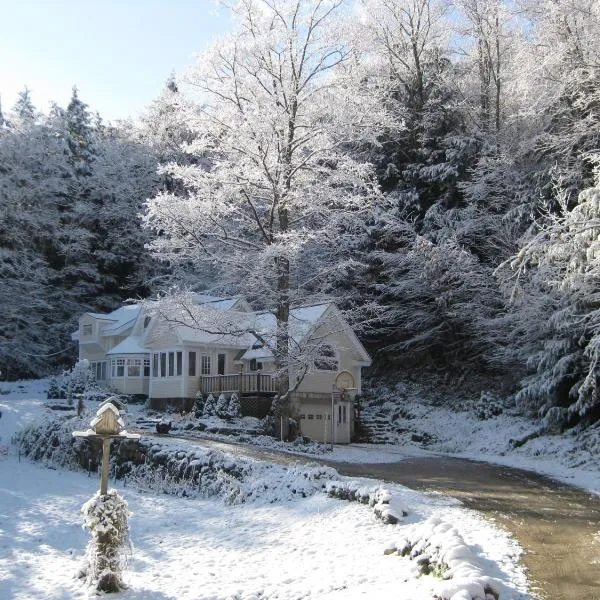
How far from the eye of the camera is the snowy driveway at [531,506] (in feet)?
Answer: 22.1

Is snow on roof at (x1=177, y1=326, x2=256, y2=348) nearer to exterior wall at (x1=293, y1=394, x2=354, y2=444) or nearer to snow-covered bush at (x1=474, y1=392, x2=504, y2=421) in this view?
exterior wall at (x1=293, y1=394, x2=354, y2=444)

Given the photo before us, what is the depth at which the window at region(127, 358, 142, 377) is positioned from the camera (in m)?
31.7

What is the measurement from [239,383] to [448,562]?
19.7m

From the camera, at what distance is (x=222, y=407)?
24.5 m

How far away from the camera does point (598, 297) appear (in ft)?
54.2

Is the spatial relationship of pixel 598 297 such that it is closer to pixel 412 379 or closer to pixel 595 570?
pixel 595 570

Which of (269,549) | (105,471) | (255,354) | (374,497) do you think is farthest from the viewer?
(255,354)

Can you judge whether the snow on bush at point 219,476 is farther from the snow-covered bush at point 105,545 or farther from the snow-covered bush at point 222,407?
the snow-covered bush at point 222,407

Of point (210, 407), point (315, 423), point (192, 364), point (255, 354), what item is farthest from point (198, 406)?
point (315, 423)

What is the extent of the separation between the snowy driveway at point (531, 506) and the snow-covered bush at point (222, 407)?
5.38 m

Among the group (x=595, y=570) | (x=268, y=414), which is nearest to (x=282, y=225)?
(x=268, y=414)

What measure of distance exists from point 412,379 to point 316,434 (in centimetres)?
708

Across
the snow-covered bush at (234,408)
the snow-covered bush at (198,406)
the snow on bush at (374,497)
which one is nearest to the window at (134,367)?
the snow-covered bush at (198,406)

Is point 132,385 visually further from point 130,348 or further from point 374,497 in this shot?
point 374,497
